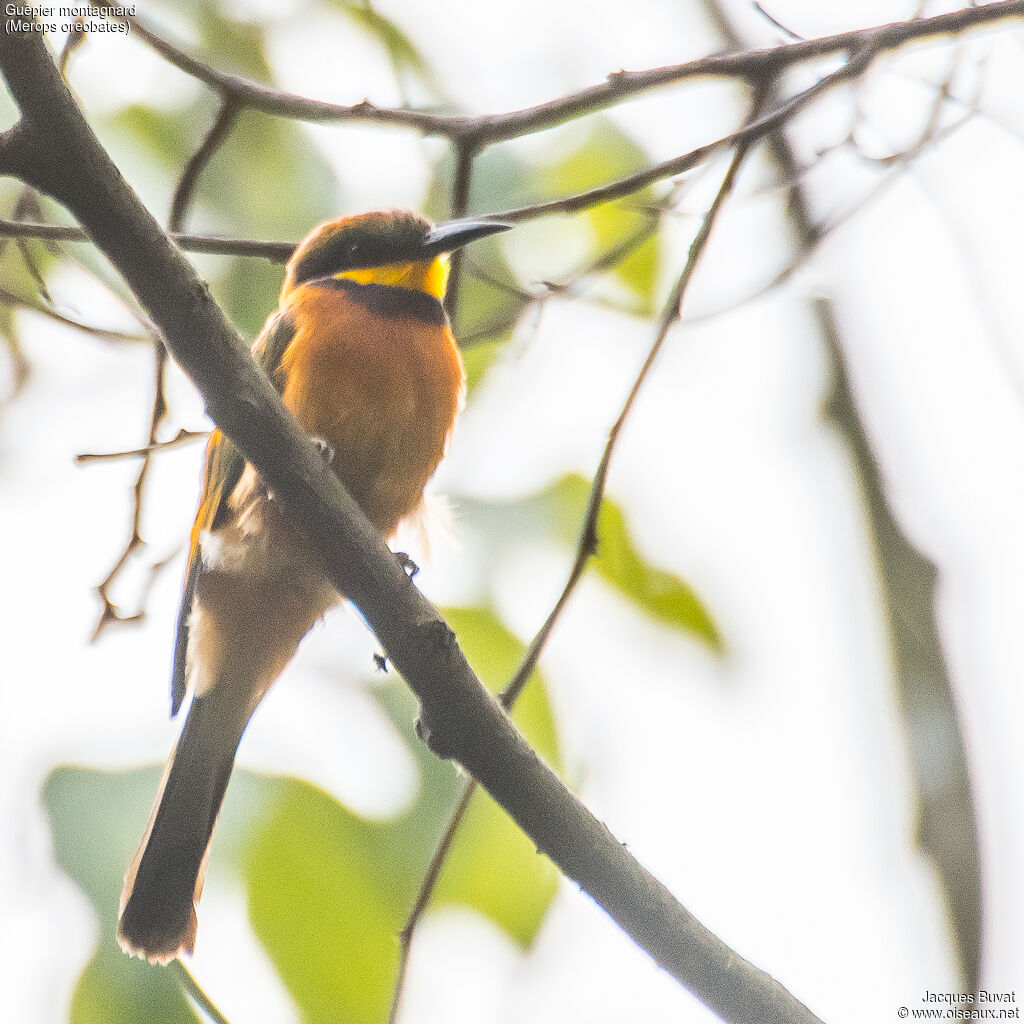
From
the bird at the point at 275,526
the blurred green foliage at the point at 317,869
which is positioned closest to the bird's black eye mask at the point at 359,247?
the bird at the point at 275,526

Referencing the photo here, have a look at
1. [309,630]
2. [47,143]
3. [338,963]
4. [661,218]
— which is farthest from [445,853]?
[661,218]

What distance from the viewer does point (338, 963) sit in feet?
9.55

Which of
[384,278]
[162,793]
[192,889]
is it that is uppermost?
[384,278]

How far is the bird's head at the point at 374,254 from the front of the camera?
3537 mm

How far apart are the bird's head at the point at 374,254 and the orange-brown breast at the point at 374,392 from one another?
8.6 inches

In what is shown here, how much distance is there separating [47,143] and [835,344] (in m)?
2.79

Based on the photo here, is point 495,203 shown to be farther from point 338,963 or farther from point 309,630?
point 338,963

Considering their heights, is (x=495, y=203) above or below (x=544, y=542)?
above

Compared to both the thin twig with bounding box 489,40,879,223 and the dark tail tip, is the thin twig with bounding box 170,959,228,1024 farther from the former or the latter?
the thin twig with bounding box 489,40,879,223

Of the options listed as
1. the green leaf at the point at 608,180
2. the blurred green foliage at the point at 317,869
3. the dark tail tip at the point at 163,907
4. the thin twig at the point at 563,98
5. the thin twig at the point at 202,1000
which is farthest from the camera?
the green leaf at the point at 608,180

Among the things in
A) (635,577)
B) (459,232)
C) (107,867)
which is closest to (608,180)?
(459,232)

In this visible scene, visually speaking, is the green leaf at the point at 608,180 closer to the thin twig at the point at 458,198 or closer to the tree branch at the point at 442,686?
the thin twig at the point at 458,198

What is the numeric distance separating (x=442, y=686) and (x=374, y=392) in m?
1.06

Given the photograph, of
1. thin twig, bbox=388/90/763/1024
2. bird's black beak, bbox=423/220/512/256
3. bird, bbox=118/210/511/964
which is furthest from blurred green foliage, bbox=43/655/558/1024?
bird's black beak, bbox=423/220/512/256
